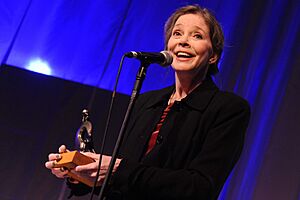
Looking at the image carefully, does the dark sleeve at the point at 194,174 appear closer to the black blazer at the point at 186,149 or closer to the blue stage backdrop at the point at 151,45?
the black blazer at the point at 186,149

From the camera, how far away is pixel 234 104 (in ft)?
4.81

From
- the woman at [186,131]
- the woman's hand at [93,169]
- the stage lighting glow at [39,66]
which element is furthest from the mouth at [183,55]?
the stage lighting glow at [39,66]

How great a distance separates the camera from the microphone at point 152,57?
4.37 feet

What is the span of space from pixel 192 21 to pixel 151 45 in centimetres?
135

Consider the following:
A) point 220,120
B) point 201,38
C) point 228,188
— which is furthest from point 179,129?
point 228,188

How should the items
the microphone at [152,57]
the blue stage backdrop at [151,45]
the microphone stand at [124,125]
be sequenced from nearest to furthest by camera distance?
the microphone stand at [124,125] → the microphone at [152,57] → the blue stage backdrop at [151,45]

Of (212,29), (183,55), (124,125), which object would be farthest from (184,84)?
(124,125)

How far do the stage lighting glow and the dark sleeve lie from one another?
169cm

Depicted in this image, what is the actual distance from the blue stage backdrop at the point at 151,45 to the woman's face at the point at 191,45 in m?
1.15

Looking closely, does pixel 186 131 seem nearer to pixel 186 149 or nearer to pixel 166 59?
pixel 186 149

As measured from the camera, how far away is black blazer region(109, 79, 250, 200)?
4.29 ft

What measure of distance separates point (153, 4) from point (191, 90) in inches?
60.9

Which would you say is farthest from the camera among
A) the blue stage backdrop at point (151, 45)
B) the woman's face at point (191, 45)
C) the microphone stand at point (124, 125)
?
the blue stage backdrop at point (151, 45)

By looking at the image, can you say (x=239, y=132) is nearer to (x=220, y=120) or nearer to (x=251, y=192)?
(x=220, y=120)
